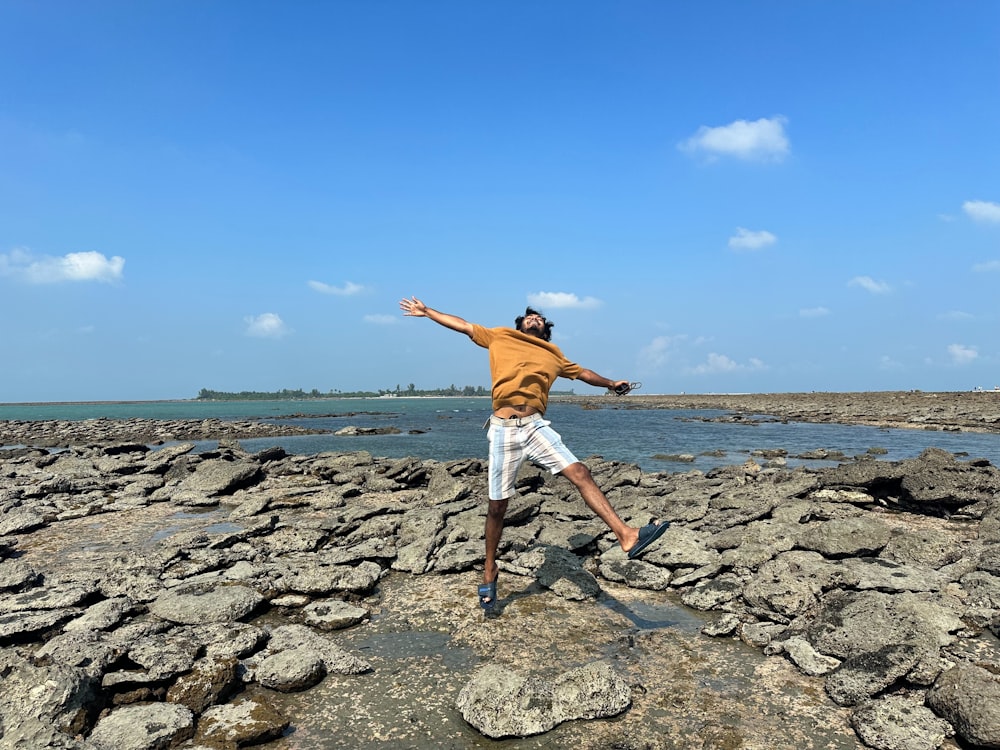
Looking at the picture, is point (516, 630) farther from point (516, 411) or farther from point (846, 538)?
point (846, 538)

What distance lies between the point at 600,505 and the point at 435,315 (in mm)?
2341

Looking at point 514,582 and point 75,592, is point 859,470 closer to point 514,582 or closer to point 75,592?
point 514,582

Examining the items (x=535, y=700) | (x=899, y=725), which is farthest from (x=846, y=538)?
(x=535, y=700)

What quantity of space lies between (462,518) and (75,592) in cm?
457

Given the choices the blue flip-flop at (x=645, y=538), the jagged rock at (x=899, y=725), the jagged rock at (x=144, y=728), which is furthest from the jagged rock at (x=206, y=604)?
the jagged rock at (x=899, y=725)

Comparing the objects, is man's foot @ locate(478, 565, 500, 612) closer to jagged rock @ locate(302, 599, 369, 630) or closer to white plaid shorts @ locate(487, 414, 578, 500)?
white plaid shorts @ locate(487, 414, 578, 500)

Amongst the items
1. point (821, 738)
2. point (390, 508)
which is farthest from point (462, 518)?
point (821, 738)

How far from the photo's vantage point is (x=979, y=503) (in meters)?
8.73

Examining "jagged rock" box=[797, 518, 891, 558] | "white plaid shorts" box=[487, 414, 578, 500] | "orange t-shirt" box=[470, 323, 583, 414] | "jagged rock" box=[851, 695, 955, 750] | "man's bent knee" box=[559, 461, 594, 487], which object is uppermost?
"orange t-shirt" box=[470, 323, 583, 414]

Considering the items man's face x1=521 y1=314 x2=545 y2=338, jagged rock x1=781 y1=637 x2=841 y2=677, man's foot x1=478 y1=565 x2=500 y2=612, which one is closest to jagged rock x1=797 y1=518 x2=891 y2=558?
jagged rock x1=781 y1=637 x2=841 y2=677

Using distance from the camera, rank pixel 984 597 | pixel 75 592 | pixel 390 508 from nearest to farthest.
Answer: pixel 984 597 → pixel 75 592 → pixel 390 508

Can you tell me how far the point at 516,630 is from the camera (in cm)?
496

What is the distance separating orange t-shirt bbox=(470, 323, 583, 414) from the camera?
17.0 feet

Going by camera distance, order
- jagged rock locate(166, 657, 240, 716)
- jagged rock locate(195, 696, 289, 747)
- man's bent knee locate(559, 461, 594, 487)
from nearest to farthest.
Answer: jagged rock locate(195, 696, 289, 747)
jagged rock locate(166, 657, 240, 716)
man's bent knee locate(559, 461, 594, 487)
